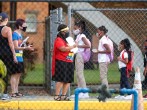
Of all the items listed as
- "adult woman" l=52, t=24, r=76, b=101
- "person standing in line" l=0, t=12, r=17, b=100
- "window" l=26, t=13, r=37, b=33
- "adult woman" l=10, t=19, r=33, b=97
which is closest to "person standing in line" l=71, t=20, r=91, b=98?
"adult woman" l=52, t=24, r=76, b=101

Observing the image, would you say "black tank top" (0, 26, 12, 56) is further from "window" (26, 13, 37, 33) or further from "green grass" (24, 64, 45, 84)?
"green grass" (24, 64, 45, 84)

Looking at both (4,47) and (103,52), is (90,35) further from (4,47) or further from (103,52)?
(4,47)

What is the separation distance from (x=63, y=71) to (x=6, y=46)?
1.24m

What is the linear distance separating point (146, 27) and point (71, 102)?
770 centimetres

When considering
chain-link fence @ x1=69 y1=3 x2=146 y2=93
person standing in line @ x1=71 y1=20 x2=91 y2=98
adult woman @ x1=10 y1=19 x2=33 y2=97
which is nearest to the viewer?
adult woman @ x1=10 y1=19 x2=33 y2=97

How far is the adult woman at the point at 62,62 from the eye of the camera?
12.6 m

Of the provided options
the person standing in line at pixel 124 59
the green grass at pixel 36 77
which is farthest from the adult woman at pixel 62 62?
the green grass at pixel 36 77

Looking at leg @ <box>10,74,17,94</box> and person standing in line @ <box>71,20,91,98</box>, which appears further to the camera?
person standing in line @ <box>71,20,91,98</box>

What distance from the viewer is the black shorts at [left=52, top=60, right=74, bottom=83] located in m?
12.8

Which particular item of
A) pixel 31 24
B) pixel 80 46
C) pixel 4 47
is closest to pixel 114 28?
pixel 80 46

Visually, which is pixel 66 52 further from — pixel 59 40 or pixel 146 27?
pixel 146 27

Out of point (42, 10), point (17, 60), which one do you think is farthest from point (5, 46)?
point (42, 10)

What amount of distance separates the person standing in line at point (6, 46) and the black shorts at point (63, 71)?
2.80 ft

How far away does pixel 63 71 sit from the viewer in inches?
505
